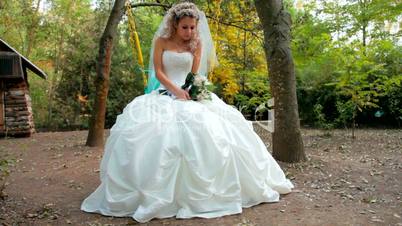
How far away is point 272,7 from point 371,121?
9380mm

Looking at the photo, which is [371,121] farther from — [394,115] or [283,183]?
[283,183]

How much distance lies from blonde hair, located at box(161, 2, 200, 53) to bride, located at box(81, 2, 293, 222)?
2 cm

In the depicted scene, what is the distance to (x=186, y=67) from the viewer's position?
467 cm

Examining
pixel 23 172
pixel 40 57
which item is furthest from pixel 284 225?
pixel 40 57

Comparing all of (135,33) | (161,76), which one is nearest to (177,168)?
(161,76)

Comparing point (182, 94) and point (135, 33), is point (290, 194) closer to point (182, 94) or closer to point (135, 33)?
point (182, 94)

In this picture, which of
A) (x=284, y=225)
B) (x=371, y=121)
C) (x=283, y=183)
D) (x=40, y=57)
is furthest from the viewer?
(x=40, y=57)

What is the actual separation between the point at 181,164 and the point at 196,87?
102 centimetres

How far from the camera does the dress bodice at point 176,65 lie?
15.0 ft

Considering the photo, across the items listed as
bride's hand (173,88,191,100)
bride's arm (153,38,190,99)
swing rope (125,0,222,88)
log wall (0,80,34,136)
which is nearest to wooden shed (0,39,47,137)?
log wall (0,80,34,136)

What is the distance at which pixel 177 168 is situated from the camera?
3729 millimetres

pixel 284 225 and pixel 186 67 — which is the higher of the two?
pixel 186 67

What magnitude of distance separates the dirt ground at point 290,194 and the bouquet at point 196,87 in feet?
4.36

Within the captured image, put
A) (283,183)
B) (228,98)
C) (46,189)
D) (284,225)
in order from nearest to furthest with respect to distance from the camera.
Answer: (284,225), (283,183), (46,189), (228,98)
